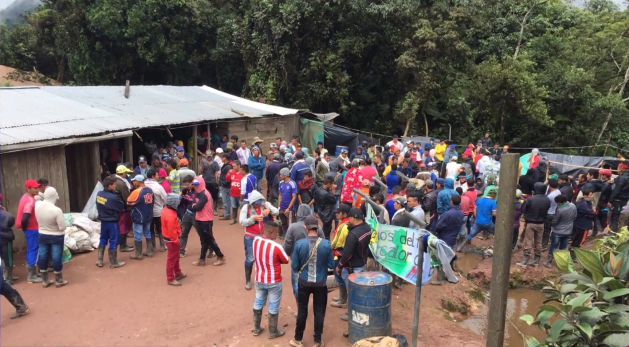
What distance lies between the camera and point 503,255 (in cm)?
405

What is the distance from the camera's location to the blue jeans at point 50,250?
22.9 feet

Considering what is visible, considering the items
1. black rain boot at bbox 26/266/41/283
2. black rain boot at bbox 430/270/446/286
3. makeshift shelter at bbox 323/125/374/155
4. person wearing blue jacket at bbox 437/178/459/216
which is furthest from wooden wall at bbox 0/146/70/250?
makeshift shelter at bbox 323/125/374/155

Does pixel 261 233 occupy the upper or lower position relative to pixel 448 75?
lower

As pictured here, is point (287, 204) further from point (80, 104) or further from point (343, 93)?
point (343, 93)

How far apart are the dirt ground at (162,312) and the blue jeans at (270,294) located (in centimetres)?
48

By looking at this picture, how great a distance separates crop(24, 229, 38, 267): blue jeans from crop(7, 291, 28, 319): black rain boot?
1.09 metres

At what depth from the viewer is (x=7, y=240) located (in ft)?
23.2

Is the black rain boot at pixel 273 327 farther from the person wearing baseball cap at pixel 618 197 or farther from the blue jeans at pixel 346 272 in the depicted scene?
the person wearing baseball cap at pixel 618 197

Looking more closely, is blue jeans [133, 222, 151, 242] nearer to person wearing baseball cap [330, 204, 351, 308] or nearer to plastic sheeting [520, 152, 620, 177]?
person wearing baseball cap [330, 204, 351, 308]

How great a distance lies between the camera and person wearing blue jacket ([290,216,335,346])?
5.57 m

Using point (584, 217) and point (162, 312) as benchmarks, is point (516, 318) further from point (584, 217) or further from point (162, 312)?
point (162, 312)

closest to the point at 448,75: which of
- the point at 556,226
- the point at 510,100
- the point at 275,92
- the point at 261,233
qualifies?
the point at 510,100

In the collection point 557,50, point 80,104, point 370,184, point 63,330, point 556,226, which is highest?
point 557,50

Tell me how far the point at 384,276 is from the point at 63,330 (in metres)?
4.44
